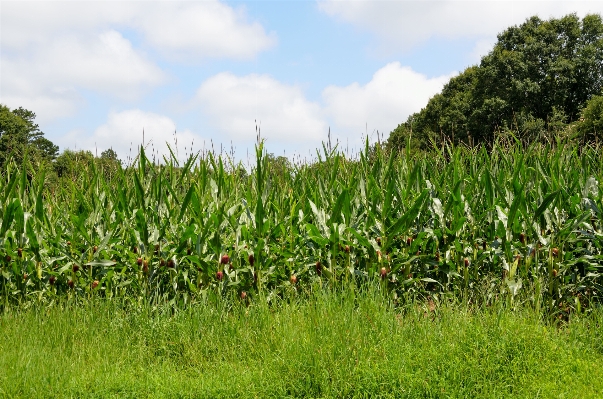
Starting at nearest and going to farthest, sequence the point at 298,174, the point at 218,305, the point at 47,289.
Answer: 1. the point at 218,305
2. the point at 47,289
3. the point at 298,174

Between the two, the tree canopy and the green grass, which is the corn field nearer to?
the green grass

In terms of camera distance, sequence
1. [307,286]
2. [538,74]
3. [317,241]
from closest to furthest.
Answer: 1. [317,241]
2. [307,286]
3. [538,74]

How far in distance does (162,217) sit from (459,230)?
2.84 m

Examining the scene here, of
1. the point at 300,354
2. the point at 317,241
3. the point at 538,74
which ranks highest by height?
the point at 538,74

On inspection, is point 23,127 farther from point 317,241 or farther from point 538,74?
point 317,241

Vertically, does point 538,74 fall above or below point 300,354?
above

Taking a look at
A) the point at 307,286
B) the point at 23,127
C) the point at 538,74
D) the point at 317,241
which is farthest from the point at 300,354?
the point at 23,127

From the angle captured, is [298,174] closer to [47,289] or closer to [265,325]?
[265,325]

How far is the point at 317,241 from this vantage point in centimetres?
502

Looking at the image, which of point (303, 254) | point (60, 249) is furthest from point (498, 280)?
point (60, 249)

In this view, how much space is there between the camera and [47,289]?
18.1 feet

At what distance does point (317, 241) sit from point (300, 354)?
134cm

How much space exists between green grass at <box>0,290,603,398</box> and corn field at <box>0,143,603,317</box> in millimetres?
422

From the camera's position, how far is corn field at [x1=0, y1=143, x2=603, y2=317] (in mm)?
5078
